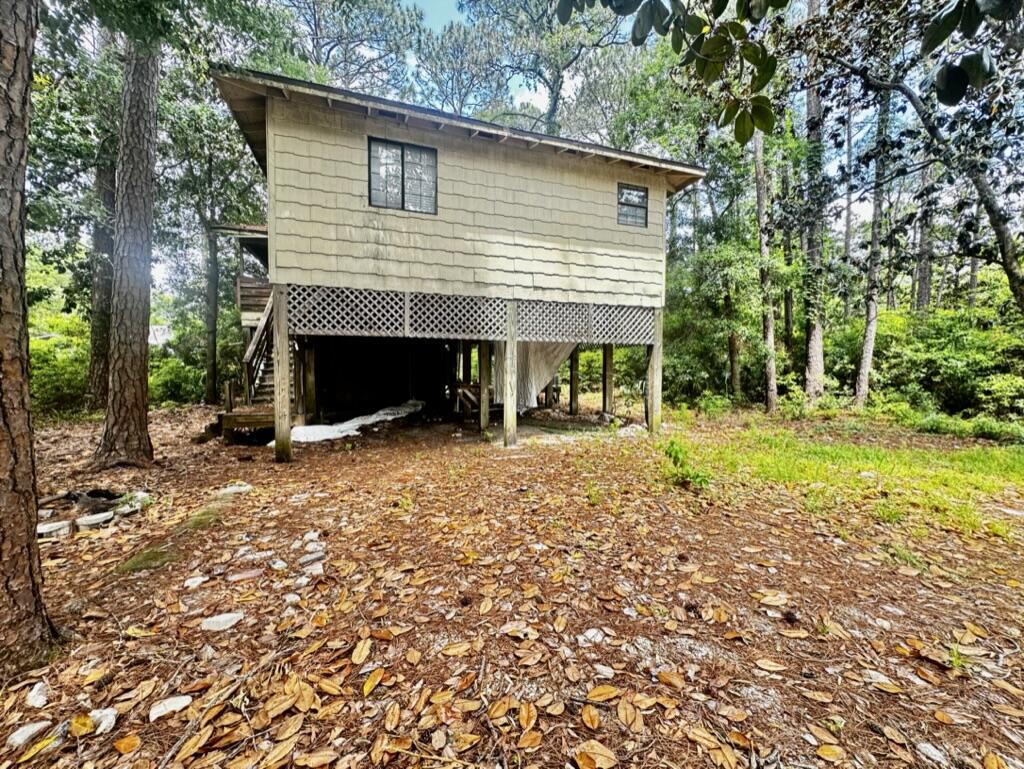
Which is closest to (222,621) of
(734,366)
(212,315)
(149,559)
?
(149,559)

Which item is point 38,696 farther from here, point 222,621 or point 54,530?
point 54,530

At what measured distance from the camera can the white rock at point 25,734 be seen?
1.48 metres

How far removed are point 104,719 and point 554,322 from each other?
668cm

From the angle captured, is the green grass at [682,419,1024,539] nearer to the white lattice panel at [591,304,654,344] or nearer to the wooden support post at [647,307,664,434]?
the wooden support post at [647,307,664,434]

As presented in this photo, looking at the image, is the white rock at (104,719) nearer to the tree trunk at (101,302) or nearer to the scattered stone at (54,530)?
the scattered stone at (54,530)

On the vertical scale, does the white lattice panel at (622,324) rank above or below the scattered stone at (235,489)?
above

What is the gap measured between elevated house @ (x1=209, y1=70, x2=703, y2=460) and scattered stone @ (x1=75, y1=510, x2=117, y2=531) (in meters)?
2.38

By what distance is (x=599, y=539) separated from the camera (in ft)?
10.8

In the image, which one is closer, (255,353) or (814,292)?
(255,353)

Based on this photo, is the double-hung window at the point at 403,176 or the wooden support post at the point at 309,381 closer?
the double-hung window at the point at 403,176

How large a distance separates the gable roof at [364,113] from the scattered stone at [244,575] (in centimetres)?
553

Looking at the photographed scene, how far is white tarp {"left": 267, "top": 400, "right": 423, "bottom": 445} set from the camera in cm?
771

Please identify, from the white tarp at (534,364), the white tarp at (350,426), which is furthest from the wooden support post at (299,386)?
the white tarp at (534,364)

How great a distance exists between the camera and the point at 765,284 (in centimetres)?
1041
